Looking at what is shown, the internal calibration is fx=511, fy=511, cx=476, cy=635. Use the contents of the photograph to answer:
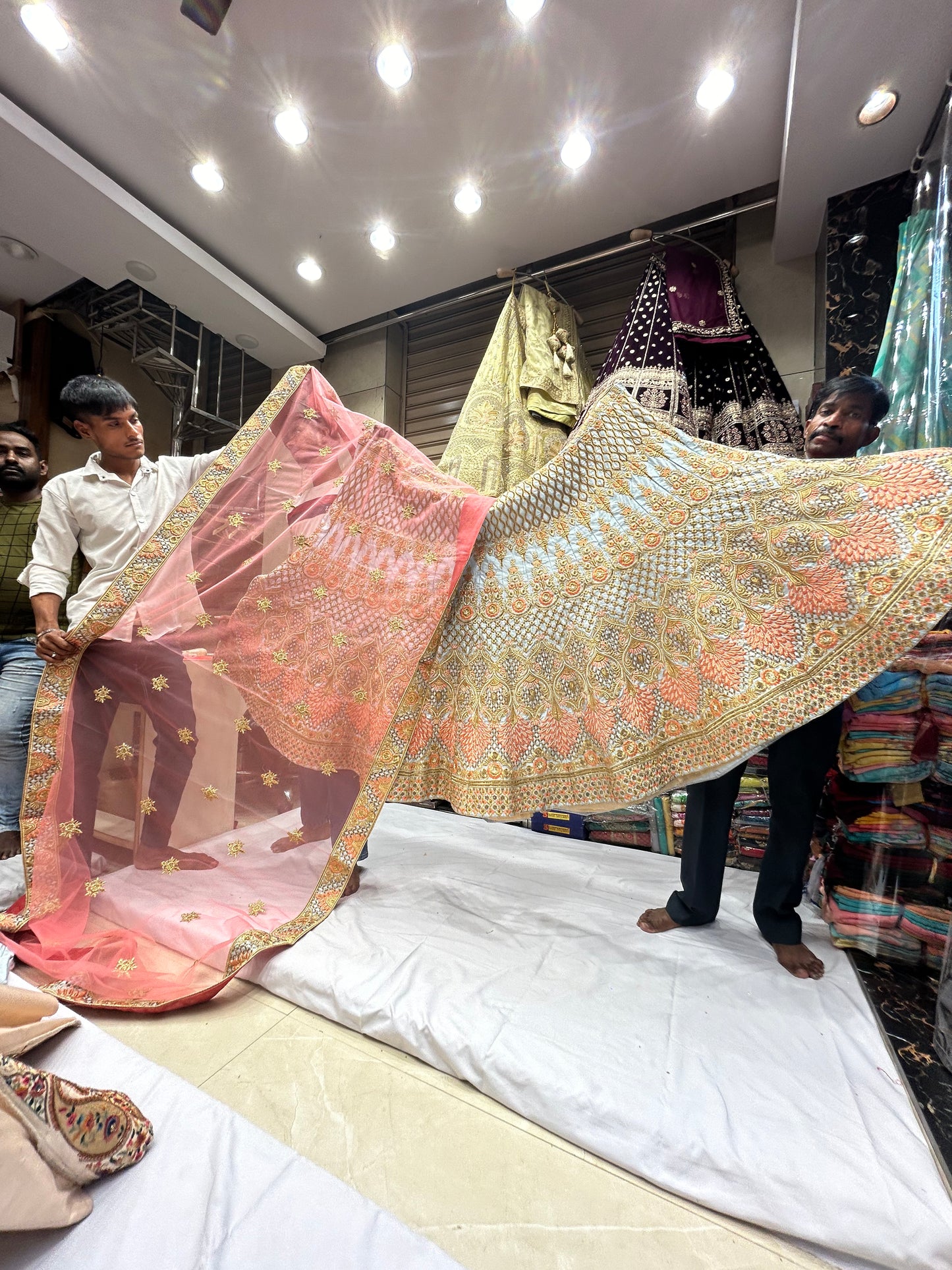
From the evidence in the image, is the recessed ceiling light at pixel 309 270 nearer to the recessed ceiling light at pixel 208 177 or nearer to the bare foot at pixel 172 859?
the recessed ceiling light at pixel 208 177

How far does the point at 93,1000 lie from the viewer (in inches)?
40.9

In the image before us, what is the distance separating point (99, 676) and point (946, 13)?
2913 millimetres

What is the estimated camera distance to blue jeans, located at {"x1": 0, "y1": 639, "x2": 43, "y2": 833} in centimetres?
174

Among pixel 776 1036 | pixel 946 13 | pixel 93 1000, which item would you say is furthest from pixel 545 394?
pixel 93 1000

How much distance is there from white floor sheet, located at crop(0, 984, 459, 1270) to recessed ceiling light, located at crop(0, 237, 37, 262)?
143 inches

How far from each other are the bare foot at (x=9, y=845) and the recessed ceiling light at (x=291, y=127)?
2.73m

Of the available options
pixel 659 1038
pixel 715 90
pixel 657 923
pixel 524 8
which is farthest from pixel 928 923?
pixel 524 8

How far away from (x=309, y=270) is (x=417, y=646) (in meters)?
2.55

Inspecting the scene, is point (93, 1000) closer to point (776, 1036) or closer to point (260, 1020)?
A: point (260, 1020)

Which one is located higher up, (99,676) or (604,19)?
(604,19)

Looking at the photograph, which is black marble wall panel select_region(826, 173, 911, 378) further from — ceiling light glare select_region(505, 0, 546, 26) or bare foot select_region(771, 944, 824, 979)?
bare foot select_region(771, 944, 824, 979)

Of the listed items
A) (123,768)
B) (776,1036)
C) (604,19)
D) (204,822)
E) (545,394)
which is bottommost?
(776,1036)

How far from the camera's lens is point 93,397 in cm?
164

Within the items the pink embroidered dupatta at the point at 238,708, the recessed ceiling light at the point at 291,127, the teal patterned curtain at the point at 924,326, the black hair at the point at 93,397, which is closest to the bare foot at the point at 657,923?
the pink embroidered dupatta at the point at 238,708
